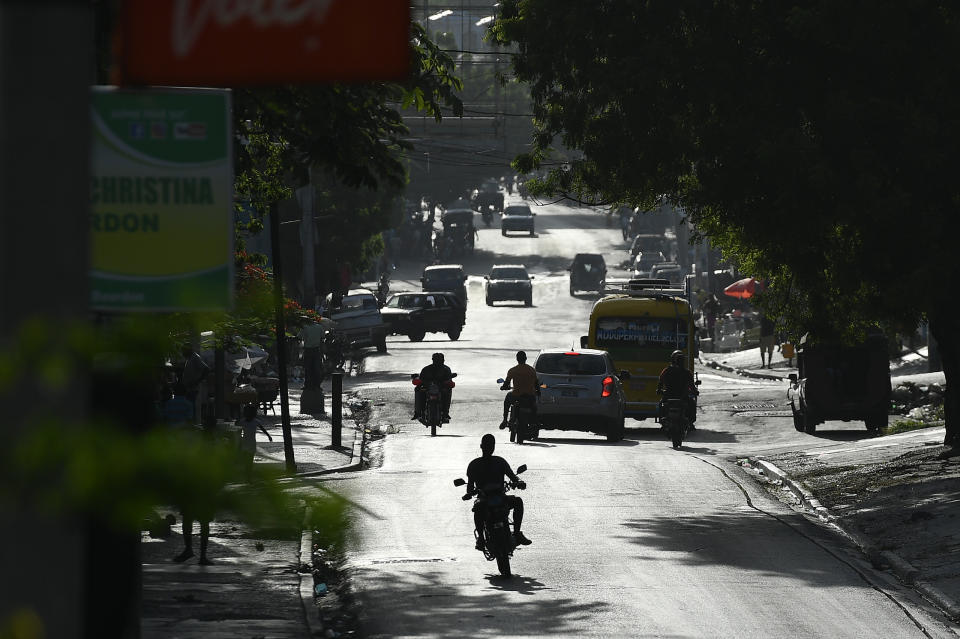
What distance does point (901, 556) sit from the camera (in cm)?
1591

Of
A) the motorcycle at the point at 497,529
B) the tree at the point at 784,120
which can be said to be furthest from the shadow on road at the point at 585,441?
the motorcycle at the point at 497,529

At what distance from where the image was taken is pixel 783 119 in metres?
19.3

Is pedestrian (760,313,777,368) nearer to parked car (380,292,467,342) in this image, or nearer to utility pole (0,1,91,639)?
parked car (380,292,467,342)

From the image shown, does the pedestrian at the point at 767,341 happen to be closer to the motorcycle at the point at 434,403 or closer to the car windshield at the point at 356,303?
the car windshield at the point at 356,303

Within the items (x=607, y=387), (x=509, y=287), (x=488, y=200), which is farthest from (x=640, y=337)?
(x=488, y=200)

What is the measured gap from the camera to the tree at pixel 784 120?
60.2 feet

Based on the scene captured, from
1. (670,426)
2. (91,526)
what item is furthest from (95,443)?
(670,426)

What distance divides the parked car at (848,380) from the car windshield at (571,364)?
3.89m

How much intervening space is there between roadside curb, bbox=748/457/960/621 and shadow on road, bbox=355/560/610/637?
3.20 metres

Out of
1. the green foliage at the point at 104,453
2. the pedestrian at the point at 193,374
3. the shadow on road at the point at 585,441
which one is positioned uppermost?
the green foliage at the point at 104,453

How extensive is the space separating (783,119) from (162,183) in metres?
13.7

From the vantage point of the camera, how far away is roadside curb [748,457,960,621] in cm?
1341

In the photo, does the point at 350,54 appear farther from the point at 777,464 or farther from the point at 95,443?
the point at 777,464

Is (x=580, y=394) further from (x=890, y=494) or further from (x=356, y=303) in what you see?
(x=356, y=303)
